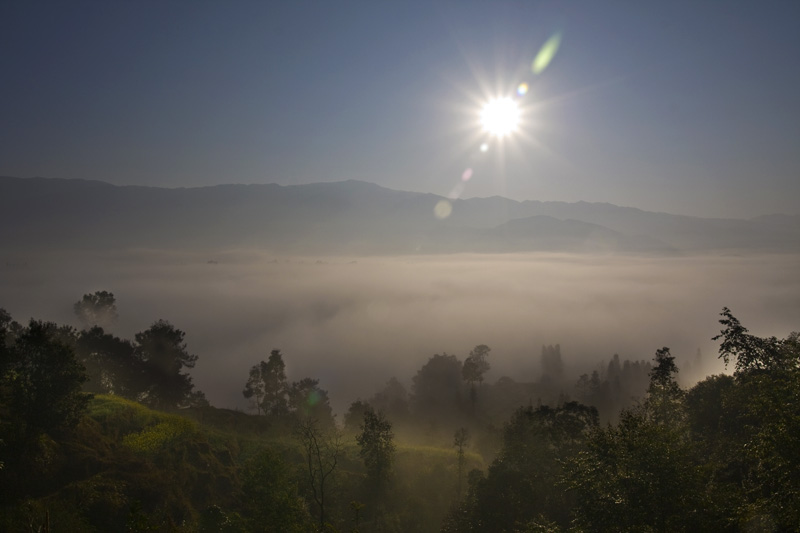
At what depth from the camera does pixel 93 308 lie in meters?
106

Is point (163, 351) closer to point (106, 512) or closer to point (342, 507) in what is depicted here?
point (342, 507)

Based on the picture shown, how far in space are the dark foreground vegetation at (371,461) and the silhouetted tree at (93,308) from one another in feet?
118

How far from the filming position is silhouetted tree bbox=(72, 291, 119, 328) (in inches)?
4144

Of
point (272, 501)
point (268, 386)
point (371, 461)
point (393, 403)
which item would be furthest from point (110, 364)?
point (393, 403)

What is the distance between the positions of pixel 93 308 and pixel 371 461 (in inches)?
3576

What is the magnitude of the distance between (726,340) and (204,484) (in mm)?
53867

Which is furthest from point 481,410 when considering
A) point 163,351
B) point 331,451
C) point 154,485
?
point 154,485

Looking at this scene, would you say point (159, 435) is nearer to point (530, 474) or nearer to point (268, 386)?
point (530, 474)

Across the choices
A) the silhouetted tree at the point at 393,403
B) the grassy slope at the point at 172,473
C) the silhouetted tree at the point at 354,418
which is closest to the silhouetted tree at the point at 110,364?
the grassy slope at the point at 172,473

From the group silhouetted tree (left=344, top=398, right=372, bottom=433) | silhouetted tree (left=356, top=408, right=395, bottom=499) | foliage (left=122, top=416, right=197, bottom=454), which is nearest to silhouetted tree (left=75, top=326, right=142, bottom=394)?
foliage (left=122, top=416, right=197, bottom=454)

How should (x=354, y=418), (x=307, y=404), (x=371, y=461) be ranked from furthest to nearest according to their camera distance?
(x=307, y=404), (x=354, y=418), (x=371, y=461)

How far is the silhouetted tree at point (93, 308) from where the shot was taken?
105 metres

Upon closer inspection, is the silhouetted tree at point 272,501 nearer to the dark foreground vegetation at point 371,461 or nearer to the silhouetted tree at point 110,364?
the dark foreground vegetation at point 371,461

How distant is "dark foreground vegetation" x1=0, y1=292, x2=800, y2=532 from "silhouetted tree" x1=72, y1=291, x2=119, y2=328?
35884 millimetres
